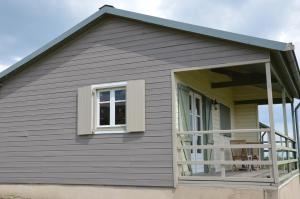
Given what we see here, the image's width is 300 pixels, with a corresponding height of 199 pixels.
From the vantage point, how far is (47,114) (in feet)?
35.9

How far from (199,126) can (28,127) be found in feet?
15.2

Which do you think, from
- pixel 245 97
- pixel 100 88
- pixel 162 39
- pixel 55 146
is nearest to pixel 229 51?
pixel 162 39

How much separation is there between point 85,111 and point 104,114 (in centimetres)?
48

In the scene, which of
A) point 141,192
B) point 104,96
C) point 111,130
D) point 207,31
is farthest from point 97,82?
point 207,31

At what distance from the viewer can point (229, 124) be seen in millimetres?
14539

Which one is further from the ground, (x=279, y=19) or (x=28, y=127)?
(x=279, y=19)

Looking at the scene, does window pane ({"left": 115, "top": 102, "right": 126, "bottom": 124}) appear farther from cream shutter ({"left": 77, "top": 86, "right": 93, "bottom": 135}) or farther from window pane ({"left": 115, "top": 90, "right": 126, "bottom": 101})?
cream shutter ({"left": 77, "top": 86, "right": 93, "bottom": 135})

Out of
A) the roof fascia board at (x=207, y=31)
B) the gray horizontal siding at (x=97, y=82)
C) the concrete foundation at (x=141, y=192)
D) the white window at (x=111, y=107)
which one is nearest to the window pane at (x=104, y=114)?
the white window at (x=111, y=107)

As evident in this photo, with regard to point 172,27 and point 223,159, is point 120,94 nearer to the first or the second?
point 172,27

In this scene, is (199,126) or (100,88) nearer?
(100,88)

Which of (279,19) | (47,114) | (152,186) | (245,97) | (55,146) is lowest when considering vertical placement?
(152,186)

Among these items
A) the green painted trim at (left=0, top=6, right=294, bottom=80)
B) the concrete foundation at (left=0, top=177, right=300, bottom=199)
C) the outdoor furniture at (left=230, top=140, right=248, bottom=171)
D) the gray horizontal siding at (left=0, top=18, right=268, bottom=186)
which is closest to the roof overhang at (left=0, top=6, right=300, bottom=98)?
the green painted trim at (left=0, top=6, right=294, bottom=80)

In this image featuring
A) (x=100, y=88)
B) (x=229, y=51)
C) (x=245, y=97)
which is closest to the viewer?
(x=229, y=51)

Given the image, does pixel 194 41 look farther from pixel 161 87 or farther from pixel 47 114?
pixel 47 114
